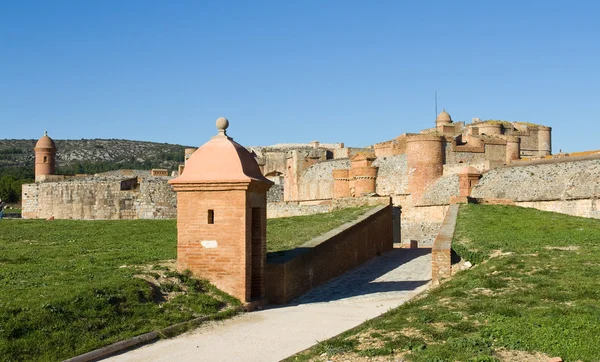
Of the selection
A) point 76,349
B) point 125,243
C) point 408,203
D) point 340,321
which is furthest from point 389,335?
point 408,203

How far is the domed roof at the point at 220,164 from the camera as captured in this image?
37.2 ft

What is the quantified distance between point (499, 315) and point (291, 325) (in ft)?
9.57

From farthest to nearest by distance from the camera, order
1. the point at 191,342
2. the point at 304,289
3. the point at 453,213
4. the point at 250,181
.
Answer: the point at 453,213 < the point at 304,289 < the point at 250,181 < the point at 191,342

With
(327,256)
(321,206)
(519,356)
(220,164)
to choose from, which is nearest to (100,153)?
(321,206)

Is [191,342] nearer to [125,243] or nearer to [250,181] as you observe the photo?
[250,181]

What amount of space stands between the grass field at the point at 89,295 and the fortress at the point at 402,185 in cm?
1194

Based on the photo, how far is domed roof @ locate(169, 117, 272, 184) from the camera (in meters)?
11.3

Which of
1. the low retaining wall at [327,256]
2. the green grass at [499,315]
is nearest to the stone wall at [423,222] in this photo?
the low retaining wall at [327,256]

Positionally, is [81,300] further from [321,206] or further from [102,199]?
[102,199]

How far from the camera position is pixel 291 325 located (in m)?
9.96

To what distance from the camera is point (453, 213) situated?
22.5 metres

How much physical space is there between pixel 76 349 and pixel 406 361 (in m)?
3.70

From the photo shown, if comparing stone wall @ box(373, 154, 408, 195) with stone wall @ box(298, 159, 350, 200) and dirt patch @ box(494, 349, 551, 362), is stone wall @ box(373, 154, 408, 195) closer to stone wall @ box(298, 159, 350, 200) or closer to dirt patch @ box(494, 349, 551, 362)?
stone wall @ box(298, 159, 350, 200)

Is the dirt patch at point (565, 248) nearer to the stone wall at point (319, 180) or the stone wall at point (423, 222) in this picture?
the stone wall at point (423, 222)
